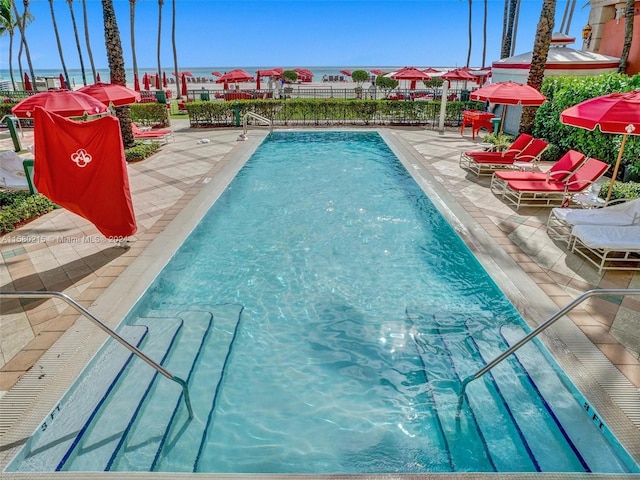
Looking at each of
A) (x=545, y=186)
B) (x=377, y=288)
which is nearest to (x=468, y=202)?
(x=545, y=186)

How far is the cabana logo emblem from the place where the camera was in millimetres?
6062

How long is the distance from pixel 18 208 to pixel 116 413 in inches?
237

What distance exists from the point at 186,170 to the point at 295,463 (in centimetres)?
969

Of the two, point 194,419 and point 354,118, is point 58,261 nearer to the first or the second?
point 194,419

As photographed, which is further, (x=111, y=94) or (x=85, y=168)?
(x=111, y=94)

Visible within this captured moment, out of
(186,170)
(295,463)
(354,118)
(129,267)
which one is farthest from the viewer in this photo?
(354,118)

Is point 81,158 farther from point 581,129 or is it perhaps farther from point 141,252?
point 581,129

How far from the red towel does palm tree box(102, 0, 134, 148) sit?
759 centimetres

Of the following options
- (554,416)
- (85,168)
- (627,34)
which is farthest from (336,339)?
(627,34)

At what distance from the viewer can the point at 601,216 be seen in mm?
6781

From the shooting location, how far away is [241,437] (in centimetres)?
386

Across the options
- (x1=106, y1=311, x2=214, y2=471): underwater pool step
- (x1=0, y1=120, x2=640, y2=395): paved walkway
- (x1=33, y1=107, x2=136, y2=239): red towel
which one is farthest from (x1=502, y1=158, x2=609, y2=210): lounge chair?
(x1=33, y1=107, x2=136, y2=239): red towel

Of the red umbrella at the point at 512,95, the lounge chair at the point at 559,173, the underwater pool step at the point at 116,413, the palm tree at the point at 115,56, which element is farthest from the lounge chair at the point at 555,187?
the palm tree at the point at 115,56

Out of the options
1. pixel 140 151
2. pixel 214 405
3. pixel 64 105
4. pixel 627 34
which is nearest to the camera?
pixel 214 405
